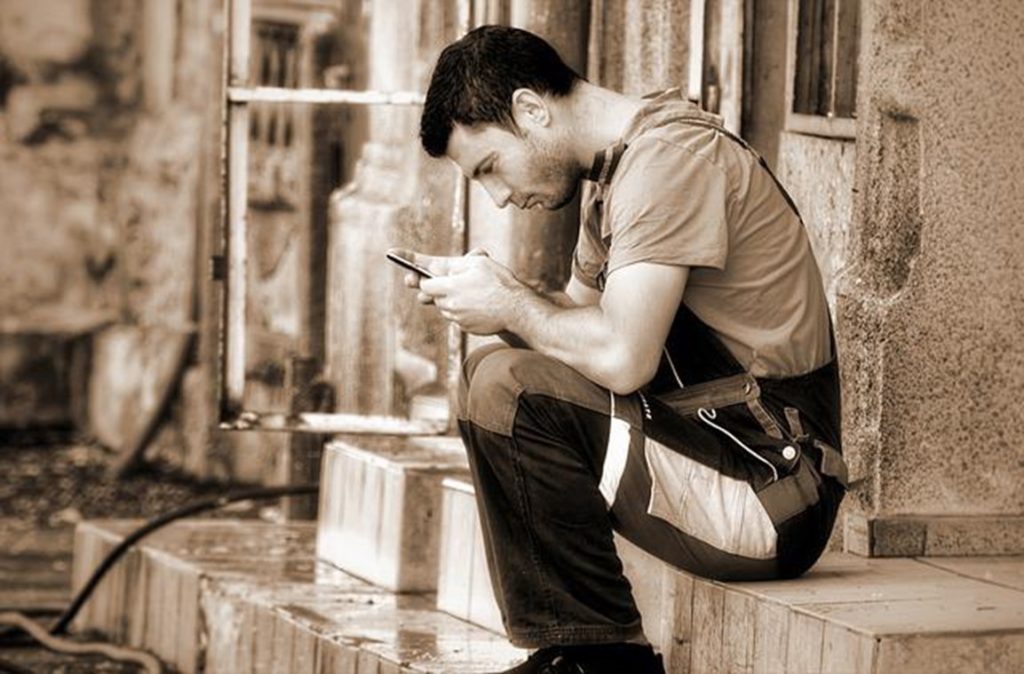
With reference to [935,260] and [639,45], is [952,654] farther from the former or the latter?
[639,45]

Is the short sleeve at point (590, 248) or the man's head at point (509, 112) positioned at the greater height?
the man's head at point (509, 112)

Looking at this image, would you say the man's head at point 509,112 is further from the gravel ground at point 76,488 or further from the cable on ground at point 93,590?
the gravel ground at point 76,488

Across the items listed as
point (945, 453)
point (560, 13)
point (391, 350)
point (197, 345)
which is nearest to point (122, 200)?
point (197, 345)

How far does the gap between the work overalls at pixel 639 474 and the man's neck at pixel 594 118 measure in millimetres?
353

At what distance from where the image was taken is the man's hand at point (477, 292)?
14.0 feet

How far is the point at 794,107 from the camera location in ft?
18.0

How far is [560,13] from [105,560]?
7.51 ft

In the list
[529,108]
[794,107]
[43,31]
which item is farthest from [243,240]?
[43,31]

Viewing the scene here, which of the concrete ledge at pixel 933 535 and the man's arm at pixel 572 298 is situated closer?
the man's arm at pixel 572 298

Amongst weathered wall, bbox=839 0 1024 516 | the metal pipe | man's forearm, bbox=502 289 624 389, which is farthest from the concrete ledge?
the metal pipe

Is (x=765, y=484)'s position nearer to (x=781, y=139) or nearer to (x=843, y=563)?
(x=843, y=563)

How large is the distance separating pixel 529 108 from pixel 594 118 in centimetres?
13

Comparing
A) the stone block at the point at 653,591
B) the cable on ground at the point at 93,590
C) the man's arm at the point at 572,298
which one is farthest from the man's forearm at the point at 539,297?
the cable on ground at the point at 93,590

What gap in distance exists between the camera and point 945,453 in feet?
16.0
